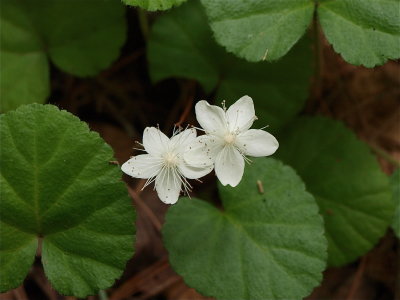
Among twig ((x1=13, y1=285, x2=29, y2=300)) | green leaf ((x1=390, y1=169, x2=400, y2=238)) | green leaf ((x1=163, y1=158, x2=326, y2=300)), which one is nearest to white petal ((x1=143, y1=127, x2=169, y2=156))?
green leaf ((x1=163, y1=158, x2=326, y2=300))

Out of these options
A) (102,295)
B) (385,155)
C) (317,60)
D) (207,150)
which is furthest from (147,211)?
(385,155)

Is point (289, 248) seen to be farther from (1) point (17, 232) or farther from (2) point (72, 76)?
(2) point (72, 76)

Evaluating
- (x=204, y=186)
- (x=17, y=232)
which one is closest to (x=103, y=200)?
(x=17, y=232)

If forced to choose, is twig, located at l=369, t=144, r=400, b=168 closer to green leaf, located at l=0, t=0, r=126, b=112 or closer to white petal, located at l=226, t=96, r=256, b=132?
white petal, located at l=226, t=96, r=256, b=132

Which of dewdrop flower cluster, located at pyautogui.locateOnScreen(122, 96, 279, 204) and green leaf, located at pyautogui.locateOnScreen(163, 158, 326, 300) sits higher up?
dewdrop flower cluster, located at pyautogui.locateOnScreen(122, 96, 279, 204)

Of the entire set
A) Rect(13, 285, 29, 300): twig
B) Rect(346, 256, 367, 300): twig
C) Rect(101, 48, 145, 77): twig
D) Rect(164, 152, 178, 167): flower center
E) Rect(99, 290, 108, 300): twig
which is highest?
Rect(101, 48, 145, 77): twig

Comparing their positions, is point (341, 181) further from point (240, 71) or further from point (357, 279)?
point (240, 71)
